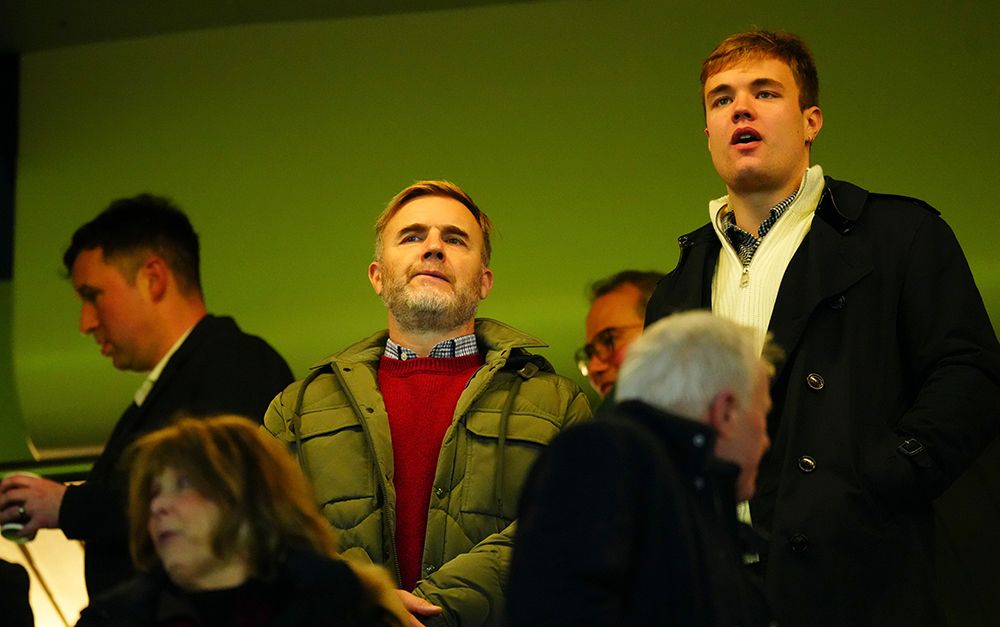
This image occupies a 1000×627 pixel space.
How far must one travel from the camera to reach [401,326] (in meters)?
4.20

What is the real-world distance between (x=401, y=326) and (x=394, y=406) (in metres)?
0.26

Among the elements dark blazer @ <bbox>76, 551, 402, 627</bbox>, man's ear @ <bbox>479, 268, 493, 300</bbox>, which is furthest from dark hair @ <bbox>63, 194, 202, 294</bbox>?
dark blazer @ <bbox>76, 551, 402, 627</bbox>

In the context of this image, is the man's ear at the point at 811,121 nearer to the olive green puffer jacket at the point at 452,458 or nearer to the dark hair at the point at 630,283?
the olive green puffer jacket at the point at 452,458

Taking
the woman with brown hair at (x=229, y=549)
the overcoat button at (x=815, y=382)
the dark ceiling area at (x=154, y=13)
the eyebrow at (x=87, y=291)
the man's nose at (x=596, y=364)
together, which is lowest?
the woman with brown hair at (x=229, y=549)

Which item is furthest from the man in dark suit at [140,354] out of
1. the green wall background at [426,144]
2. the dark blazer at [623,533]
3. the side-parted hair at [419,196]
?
the dark blazer at [623,533]

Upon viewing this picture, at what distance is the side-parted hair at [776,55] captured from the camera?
4.07 meters

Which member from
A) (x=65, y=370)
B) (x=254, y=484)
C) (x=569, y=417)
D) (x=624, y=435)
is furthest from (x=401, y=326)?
(x=65, y=370)

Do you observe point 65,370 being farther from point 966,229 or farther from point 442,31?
point 966,229

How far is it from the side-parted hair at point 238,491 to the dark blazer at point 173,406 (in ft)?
3.87

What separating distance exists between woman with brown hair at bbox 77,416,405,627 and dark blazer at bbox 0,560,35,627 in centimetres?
69

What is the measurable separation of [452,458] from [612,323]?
1.75 m

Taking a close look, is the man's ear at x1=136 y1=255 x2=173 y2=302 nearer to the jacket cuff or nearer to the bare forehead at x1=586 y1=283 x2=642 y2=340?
the jacket cuff

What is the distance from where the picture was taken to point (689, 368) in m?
2.82

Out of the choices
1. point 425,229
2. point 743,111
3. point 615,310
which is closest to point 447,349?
point 425,229
